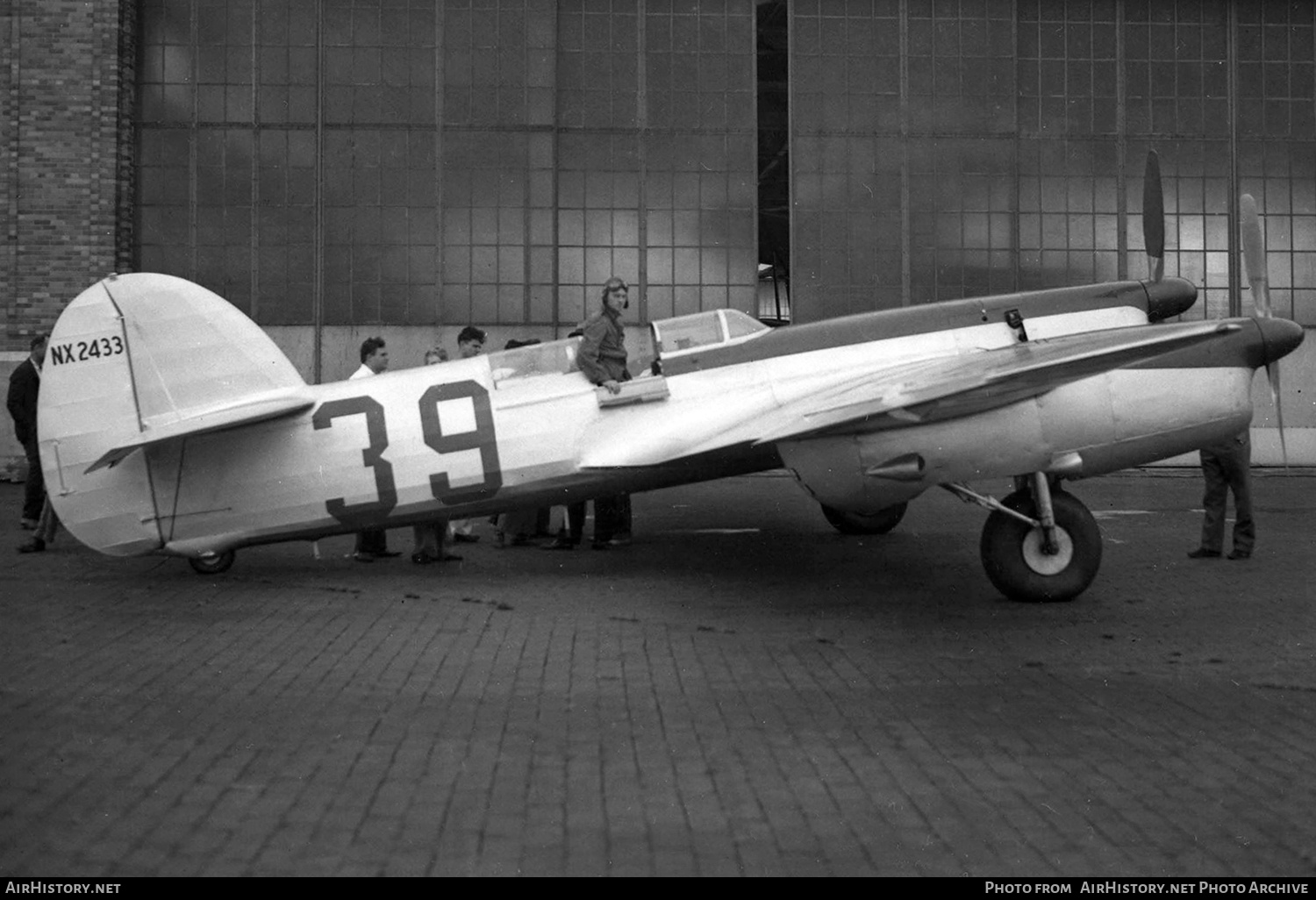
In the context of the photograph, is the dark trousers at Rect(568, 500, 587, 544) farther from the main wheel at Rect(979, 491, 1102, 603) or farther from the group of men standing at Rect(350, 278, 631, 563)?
the main wheel at Rect(979, 491, 1102, 603)

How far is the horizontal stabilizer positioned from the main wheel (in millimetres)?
5296

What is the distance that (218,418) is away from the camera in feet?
34.1

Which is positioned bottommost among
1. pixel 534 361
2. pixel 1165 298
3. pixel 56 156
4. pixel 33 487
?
pixel 33 487

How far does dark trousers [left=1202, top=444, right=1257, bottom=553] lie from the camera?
12023 mm

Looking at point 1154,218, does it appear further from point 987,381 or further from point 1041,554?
point 987,381

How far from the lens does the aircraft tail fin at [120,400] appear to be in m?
10.5

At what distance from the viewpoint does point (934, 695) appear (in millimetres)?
6938

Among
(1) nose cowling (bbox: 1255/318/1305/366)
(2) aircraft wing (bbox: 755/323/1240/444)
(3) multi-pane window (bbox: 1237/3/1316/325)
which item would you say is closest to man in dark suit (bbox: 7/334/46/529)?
(2) aircraft wing (bbox: 755/323/1240/444)

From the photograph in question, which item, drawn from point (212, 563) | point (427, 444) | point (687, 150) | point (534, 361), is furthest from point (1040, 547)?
point (687, 150)

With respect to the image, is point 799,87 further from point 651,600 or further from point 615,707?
point 615,707

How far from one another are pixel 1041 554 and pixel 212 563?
21.1 feet

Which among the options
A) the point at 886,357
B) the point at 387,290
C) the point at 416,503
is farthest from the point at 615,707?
the point at 387,290

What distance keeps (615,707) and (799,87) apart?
1954 centimetres

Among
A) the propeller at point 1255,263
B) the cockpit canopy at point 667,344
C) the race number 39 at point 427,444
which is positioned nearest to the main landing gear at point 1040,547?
the propeller at point 1255,263
